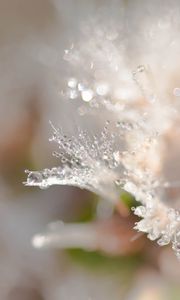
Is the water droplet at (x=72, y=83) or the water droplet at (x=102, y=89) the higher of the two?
the water droplet at (x=72, y=83)

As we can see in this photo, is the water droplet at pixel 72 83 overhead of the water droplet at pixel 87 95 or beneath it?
overhead

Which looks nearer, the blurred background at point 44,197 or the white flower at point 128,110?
the white flower at point 128,110

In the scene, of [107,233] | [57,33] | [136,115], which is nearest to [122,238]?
[107,233]

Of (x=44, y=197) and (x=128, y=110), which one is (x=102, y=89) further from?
(x=44, y=197)

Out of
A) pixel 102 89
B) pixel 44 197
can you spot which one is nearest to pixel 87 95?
pixel 102 89

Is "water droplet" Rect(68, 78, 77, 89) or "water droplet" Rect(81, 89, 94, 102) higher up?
"water droplet" Rect(68, 78, 77, 89)

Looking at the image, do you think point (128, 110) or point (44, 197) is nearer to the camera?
point (128, 110)

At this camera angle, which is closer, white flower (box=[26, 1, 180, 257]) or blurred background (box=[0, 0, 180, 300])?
white flower (box=[26, 1, 180, 257])

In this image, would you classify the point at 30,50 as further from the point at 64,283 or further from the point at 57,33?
the point at 64,283
